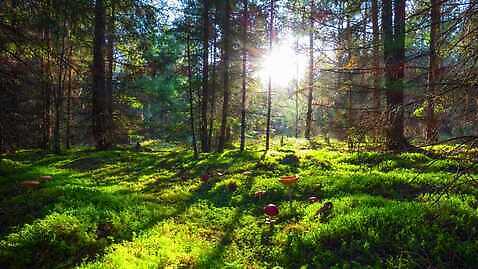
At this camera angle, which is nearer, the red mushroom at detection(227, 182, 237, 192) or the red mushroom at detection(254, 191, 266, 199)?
the red mushroom at detection(254, 191, 266, 199)

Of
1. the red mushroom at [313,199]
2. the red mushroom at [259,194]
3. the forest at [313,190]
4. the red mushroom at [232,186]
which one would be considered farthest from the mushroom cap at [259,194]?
the red mushroom at [313,199]

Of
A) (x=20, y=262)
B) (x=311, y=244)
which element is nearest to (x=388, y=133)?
(x=311, y=244)

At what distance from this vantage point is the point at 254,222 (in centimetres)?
902

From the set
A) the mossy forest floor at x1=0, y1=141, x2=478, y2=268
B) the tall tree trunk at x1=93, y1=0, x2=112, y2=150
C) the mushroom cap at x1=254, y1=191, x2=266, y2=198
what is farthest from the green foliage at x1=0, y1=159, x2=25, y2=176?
the mushroom cap at x1=254, y1=191, x2=266, y2=198

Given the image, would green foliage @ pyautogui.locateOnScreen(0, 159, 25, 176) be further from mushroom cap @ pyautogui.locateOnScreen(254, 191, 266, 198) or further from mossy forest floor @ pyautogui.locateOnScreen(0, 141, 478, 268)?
mushroom cap @ pyautogui.locateOnScreen(254, 191, 266, 198)

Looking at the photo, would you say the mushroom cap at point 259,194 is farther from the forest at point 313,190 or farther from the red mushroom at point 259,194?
the forest at point 313,190

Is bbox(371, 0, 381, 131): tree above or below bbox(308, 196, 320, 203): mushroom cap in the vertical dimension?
above

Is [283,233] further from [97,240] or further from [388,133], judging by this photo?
[97,240]

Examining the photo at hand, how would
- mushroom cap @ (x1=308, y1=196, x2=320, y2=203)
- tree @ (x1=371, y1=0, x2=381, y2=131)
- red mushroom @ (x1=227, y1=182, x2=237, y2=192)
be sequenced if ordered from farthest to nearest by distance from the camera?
red mushroom @ (x1=227, y1=182, x2=237, y2=192) → mushroom cap @ (x1=308, y1=196, x2=320, y2=203) → tree @ (x1=371, y1=0, x2=381, y2=131)

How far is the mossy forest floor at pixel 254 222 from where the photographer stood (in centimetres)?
654

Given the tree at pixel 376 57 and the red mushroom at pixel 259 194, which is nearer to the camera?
the tree at pixel 376 57

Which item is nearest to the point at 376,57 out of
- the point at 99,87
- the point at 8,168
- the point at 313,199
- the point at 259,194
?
the point at 313,199

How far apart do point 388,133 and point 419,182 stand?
4692 millimetres

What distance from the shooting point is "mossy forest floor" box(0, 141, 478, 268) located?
6.54 m
